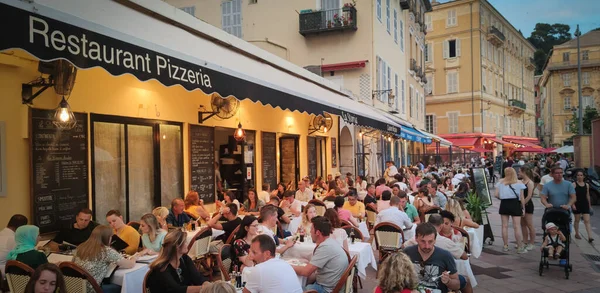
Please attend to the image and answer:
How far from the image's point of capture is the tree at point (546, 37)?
81637 millimetres

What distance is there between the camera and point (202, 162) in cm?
933

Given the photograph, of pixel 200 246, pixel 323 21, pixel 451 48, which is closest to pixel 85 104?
pixel 200 246

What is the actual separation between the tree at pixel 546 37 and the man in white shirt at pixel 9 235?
91546 mm

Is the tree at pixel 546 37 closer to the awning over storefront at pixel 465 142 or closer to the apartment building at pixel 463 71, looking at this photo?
the apartment building at pixel 463 71

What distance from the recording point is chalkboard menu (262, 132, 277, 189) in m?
12.1

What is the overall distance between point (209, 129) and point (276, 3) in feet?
40.2

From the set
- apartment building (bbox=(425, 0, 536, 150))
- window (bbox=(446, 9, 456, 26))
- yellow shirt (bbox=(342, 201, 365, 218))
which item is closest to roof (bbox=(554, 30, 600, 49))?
apartment building (bbox=(425, 0, 536, 150))

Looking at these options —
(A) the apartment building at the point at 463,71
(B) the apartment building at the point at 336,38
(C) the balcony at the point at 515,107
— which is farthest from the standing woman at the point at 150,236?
(C) the balcony at the point at 515,107

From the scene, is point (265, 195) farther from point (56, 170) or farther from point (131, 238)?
point (56, 170)

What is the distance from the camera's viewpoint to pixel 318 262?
4676 mm

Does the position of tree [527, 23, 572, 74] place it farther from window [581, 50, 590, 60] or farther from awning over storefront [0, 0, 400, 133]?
awning over storefront [0, 0, 400, 133]

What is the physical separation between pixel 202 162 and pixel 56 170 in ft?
11.3

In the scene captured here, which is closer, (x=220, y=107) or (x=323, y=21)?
(x=220, y=107)

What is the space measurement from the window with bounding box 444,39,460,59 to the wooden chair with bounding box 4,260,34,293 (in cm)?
4386
